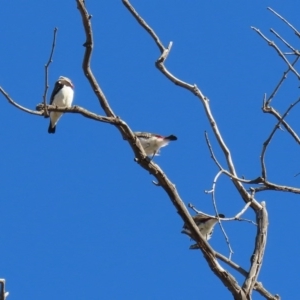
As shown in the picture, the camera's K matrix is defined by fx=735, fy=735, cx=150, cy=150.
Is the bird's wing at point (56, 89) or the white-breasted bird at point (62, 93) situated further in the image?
the bird's wing at point (56, 89)

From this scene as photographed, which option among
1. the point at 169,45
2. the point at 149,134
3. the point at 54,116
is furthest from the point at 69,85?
the point at 169,45

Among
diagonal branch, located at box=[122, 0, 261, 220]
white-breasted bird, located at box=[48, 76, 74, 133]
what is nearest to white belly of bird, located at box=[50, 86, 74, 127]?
white-breasted bird, located at box=[48, 76, 74, 133]

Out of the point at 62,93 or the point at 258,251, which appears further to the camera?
the point at 62,93

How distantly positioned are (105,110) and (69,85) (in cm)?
721

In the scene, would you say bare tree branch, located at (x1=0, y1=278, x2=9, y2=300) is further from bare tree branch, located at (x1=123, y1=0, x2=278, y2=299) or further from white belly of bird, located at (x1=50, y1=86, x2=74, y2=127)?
white belly of bird, located at (x1=50, y1=86, x2=74, y2=127)

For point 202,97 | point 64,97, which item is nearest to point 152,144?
point 64,97

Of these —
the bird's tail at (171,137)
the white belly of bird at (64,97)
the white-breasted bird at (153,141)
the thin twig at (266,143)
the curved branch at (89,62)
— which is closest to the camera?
the thin twig at (266,143)

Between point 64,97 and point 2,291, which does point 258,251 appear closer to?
point 2,291

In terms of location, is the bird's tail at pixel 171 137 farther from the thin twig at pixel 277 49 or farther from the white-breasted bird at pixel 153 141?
the thin twig at pixel 277 49

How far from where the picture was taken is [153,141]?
962cm

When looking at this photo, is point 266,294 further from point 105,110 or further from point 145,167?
point 105,110

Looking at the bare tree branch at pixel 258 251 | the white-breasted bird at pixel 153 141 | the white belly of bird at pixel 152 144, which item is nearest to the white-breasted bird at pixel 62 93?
the white-breasted bird at pixel 153 141

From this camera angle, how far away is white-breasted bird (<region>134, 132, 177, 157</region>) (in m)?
9.61

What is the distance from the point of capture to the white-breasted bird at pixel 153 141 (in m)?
9.61
